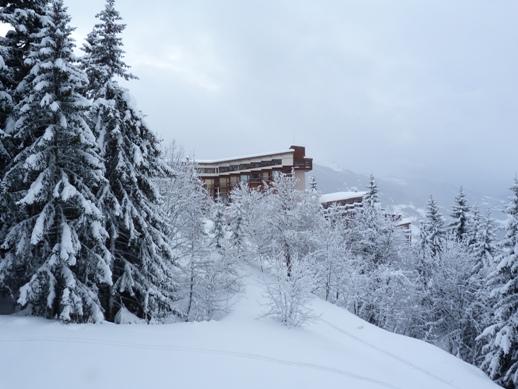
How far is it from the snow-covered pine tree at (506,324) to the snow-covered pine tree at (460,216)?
1973 cm

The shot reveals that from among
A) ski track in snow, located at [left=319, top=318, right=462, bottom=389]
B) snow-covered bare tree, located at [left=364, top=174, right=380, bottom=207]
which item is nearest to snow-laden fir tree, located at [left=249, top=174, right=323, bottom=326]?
snow-covered bare tree, located at [left=364, top=174, right=380, bottom=207]

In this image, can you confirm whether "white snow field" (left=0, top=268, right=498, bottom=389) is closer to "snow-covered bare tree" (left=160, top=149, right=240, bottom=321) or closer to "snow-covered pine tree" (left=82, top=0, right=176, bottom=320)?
"snow-covered pine tree" (left=82, top=0, right=176, bottom=320)

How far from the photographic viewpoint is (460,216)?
142 ft

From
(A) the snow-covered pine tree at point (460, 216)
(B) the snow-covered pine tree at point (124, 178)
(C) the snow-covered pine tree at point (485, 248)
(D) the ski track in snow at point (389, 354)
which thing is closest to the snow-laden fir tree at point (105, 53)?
(B) the snow-covered pine tree at point (124, 178)

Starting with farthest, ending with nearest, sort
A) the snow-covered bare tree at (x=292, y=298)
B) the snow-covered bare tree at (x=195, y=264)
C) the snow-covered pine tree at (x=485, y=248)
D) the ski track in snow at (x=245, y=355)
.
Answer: the snow-covered pine tree at (x=485, y=248)
the snow-covered bare tree at (x=195, y=264)
the snow-covered bare tree at (x=292, y=298)
the ski track in snow at (x=245, y=355)

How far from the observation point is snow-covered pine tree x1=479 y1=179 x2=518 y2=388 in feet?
70.9

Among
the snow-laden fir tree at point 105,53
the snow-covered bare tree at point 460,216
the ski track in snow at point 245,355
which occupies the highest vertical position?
the snow-laden fir tree at point 105,53

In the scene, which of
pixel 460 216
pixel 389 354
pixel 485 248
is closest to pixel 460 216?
pixel 460 216

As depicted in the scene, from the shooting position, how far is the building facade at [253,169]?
206ft

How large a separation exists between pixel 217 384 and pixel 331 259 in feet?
74.0

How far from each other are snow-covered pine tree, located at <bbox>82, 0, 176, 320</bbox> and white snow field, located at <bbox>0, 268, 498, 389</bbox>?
283cm

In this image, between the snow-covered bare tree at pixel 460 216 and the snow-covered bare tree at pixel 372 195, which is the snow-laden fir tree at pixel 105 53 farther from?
the snow-covered bare tree at pixel 460 216

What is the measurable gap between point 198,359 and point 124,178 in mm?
7928

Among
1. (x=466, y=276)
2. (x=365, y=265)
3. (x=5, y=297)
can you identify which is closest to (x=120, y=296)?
(x=5, y=297)
